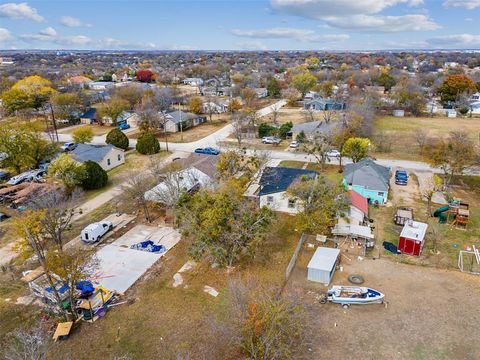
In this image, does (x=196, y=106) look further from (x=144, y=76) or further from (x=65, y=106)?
(x=144, y=76)

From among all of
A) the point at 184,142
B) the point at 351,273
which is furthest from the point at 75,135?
the point at 351,273

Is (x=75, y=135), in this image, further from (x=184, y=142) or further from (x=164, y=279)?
(x=164, y=279)

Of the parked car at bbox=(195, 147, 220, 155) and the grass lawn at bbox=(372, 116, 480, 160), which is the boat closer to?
the parked car at bbox=(195, 147, 220, 155)

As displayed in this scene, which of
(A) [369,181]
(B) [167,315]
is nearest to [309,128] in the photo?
(A) [369,181]

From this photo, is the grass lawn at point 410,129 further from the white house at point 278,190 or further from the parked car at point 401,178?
the white house at point 278,190

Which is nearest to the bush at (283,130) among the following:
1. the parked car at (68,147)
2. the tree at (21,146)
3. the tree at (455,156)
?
the tree at (455,156)

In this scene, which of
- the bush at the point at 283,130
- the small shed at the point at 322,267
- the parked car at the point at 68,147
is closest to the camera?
the small shed at the point at 322,267
